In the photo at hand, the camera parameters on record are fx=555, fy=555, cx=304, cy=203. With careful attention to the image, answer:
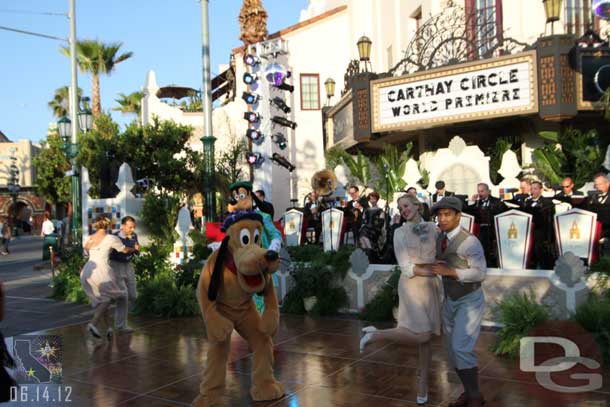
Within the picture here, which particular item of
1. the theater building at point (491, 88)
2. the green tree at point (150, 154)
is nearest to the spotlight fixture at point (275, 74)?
the theater building at point (491, 88)

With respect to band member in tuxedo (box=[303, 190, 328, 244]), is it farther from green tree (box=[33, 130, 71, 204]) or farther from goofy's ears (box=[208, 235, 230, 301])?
green tree (box=[33, 130, 71, 204])

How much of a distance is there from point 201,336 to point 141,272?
12.2 feet

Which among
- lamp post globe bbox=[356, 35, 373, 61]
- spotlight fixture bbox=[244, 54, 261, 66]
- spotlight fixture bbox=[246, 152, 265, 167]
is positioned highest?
spotlight fixture bbox=[244, 54, 261, 66]

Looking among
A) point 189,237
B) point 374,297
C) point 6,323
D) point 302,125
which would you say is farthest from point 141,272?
point 302,125

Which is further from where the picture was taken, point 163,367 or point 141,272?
point 141,272

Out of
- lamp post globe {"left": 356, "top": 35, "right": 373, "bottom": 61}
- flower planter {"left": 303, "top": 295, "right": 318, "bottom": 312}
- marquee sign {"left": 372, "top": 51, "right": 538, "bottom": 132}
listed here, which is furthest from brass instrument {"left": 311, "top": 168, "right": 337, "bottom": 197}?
flower planter {"left": 303, "top": 295, "right": 318, "bottom": 312}

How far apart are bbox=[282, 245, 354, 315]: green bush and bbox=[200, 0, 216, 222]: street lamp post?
11.8 feet

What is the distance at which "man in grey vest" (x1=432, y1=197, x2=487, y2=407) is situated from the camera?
4.29 m

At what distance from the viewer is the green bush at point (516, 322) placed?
5.95 meters

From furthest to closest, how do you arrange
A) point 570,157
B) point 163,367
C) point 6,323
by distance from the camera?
point 570,157 → point 6,323 → point 163,367

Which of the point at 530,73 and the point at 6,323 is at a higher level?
the point at 530,73

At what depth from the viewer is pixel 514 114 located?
1305cm

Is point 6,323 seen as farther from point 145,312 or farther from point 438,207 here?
point 438,207

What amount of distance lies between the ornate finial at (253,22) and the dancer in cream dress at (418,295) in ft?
69.4
